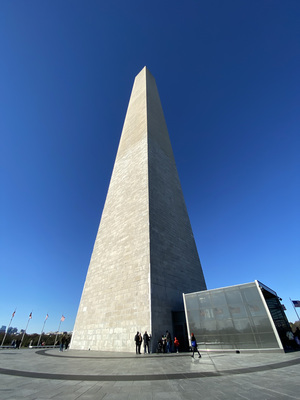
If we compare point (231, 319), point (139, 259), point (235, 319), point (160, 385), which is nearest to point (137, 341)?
point (139, 259)

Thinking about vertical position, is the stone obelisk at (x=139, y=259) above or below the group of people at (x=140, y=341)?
above

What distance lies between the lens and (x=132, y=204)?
18.2 metres

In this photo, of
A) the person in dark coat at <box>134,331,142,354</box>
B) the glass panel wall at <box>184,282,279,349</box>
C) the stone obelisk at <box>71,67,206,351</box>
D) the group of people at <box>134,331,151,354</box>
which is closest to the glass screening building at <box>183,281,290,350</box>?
the glass panel wall at <box>184,282,279,349</box>

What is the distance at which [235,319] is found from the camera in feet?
35.9

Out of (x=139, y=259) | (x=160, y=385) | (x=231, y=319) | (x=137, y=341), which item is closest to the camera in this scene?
(x=160, y=385)

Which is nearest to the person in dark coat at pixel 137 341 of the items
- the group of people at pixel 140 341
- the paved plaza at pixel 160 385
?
the group of people at pixel 140 341

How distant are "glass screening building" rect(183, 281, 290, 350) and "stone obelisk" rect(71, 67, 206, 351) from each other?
209 cm

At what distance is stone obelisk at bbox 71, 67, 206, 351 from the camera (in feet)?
41.5

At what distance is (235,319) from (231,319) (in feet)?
0.74

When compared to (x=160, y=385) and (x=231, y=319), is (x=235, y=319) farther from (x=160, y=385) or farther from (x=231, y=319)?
(x=160, y=385)

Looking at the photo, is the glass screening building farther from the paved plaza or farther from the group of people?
the paved plaza

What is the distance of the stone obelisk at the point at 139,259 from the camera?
1266 centimetres

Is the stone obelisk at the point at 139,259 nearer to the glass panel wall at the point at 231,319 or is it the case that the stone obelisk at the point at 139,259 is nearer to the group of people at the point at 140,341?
the group of people at the point at 140,341

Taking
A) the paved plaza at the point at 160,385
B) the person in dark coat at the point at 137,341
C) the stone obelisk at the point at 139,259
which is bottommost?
the paved plaza at the point at 160,385
